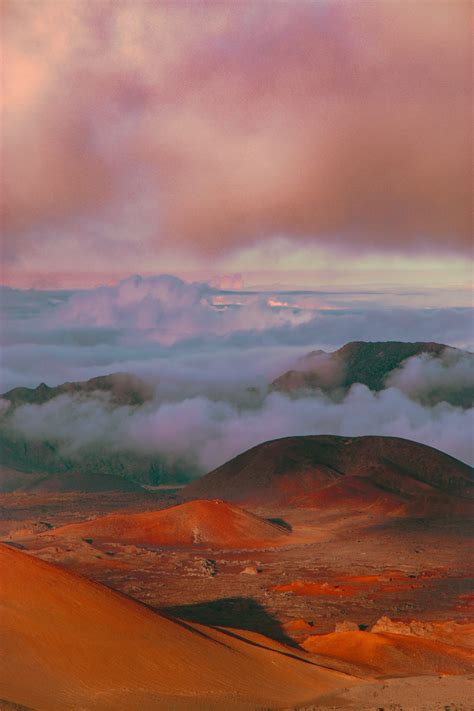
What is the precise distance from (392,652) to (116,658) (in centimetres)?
1043

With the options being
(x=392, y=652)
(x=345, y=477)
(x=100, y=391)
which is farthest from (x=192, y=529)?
(x=100, y=391)

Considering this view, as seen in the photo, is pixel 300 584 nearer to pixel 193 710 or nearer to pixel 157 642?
pixel 157 642

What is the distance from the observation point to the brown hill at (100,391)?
641ft

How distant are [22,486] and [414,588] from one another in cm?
10102

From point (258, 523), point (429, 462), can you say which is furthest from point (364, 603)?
point (429, 462)

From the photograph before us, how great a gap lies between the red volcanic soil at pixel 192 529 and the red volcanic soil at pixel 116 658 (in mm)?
46485

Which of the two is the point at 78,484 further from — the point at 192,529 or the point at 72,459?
the point at 192,529

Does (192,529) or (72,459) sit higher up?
(192,529)

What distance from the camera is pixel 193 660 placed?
26.6 m

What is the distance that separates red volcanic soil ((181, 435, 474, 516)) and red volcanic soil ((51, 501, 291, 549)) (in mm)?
21159

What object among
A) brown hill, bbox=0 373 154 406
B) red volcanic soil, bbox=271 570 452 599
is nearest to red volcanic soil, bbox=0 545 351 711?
red volcanic soil, bbox=271 570 452 599

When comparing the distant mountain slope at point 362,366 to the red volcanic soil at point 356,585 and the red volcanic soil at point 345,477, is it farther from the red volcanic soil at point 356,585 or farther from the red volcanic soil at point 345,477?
the red volcanic soil at point 356,585

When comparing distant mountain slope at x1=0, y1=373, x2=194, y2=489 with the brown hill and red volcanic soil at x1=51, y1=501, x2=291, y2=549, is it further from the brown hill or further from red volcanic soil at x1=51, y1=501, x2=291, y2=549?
red volcanic soil at x1=51, y1=501, x2=291, y2=549

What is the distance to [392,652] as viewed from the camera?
105ft
